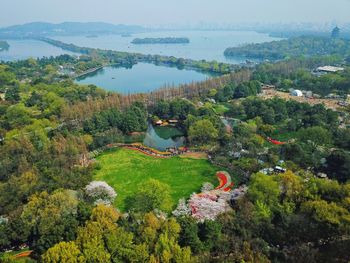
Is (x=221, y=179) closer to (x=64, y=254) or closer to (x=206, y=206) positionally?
(x=206, y=206)

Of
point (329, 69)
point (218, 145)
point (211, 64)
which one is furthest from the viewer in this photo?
point (211, 64)

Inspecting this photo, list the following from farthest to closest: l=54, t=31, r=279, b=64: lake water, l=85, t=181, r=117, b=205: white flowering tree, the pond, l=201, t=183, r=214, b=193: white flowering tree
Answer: l=54, t=31, r=279, b=64: lake water → the pond → l=201, t=183, r=214, b=193: white flowering tree → l=85, t=181, r=117, b=205: white flowering tree

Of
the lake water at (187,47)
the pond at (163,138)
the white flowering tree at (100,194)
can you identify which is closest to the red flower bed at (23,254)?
the white flowering tree at (100,194)

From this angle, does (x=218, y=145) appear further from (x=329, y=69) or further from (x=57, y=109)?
(x=329, y=69)

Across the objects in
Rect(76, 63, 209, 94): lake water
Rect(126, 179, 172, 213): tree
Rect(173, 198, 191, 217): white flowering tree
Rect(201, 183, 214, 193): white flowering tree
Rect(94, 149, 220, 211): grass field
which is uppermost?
Rect(126, 179, 172, 213): tree

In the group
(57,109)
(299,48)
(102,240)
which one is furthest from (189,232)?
(299,48)

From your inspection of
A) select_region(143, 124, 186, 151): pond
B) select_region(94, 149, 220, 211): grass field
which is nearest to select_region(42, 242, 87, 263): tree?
select_region(94, 149, 220, 211): grass field

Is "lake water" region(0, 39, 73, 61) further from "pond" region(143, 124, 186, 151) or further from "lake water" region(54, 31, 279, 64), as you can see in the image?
"pond" region(143, 124, 186, 151)
